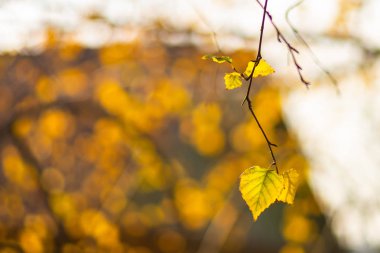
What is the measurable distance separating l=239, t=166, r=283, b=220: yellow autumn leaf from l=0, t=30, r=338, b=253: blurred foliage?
3.16 m

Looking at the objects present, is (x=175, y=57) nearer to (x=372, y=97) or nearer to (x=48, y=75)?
(x=48, y=75)

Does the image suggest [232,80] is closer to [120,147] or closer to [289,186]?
[289,186]

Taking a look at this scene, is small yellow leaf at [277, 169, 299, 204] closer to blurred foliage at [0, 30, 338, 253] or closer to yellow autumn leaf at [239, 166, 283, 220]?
yellow autumn leaf at [239, 166, 283, 220]

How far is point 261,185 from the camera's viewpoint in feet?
6.23

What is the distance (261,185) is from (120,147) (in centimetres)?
733

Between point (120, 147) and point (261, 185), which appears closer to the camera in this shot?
point (261, 185)

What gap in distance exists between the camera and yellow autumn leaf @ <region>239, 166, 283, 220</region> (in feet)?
6.23

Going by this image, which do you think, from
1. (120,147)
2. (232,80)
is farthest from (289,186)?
(120,147)

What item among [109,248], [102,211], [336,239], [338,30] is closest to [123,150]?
[102,211]

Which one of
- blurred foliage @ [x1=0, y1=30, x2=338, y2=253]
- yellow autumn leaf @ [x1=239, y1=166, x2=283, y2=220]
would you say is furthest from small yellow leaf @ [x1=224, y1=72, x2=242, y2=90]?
blurred foliage @ [x1=0, y1=30, x2=338, y2=253]

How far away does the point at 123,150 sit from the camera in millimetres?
9031

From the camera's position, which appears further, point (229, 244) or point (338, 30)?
point (229, 244)

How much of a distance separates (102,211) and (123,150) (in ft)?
4.23

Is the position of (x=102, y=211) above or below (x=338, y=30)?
below
